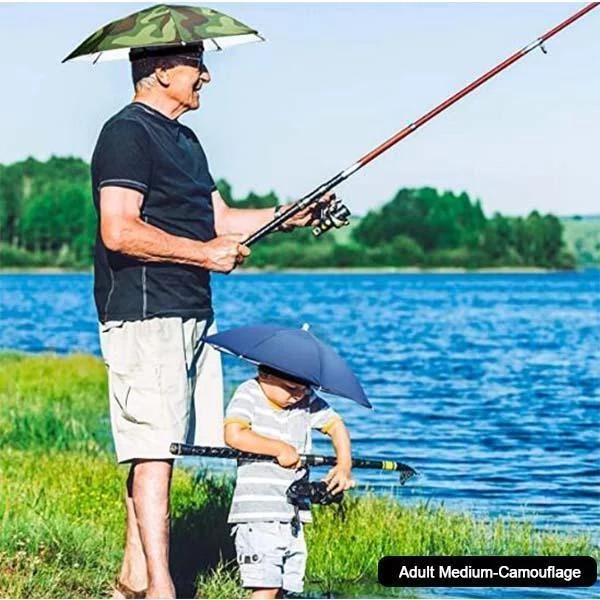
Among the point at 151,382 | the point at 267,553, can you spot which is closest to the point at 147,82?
the point at 151,382

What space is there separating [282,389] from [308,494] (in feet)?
1.27

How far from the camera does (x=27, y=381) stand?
1259 cm

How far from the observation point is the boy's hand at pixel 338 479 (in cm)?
690

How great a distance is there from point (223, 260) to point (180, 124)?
0.60 meters

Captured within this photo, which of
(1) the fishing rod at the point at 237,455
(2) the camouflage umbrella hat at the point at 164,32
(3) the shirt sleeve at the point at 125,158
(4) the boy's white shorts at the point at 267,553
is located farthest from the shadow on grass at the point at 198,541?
(2) the camouflage umbrella hat at the point at 164,32

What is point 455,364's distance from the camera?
17203 millimetres

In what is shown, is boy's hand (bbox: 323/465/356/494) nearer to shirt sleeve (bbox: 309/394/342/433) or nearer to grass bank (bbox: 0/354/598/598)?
shirt sleeve (bbox: 309/394/342/433)

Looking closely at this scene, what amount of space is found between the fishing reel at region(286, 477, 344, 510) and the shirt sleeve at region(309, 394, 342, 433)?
0.78ft

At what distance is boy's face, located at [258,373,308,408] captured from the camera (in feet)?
22.9

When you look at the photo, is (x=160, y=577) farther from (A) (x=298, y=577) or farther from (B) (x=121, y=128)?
(B) (x=121, y=128)

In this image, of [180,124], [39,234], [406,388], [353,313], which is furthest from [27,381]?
[353,313]

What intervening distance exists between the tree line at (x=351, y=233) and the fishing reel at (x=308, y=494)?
2.64 meters

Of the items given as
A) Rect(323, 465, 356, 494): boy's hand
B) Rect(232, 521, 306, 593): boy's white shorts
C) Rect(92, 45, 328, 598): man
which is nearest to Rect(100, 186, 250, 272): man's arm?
Rect(92, 45, 328, 598): man

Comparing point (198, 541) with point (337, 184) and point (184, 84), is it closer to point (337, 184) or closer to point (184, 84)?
point (337, 184)
